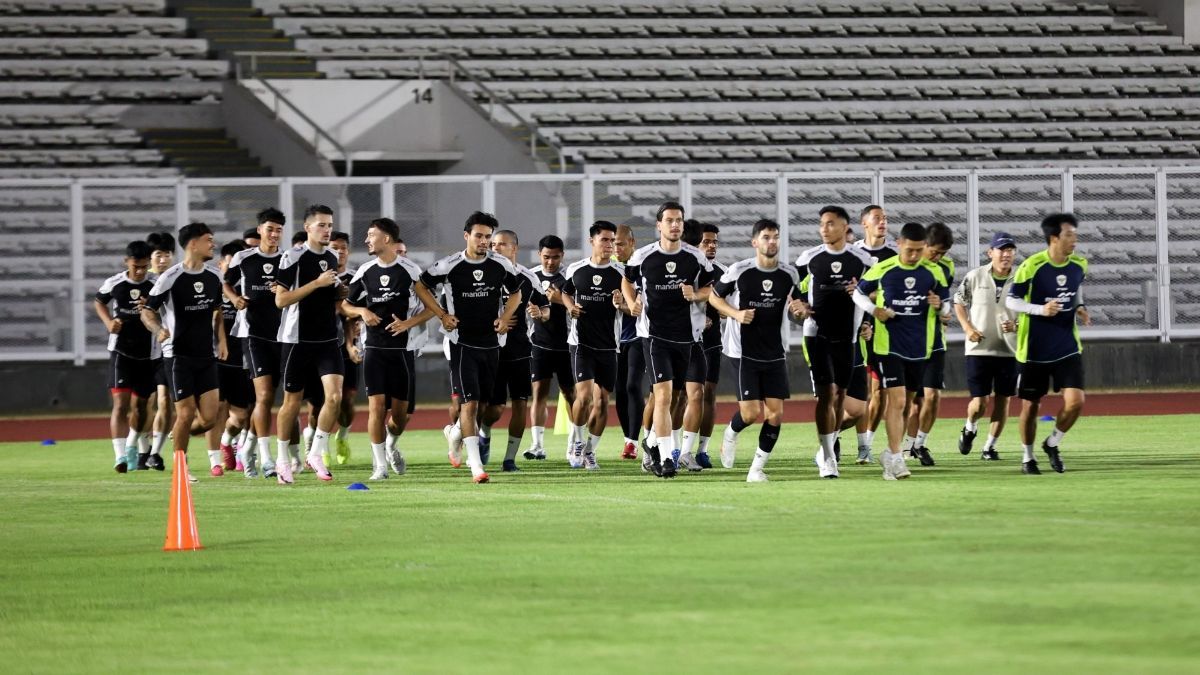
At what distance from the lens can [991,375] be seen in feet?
56.5

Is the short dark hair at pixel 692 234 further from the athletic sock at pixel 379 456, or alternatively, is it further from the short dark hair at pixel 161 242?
the short dark hair at pixel 161 242

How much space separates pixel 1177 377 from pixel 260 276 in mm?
15807

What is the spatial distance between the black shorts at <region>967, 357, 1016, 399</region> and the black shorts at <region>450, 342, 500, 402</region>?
188 inches

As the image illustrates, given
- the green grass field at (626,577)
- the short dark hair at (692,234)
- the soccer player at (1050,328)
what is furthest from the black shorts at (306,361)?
the soccer player at (1050,328)

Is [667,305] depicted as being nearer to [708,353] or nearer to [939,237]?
[939,237]

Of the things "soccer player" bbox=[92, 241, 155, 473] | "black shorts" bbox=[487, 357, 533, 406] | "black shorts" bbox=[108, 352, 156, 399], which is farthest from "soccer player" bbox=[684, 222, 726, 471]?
"black shorts" bbox=[108, 352, 156, 399]

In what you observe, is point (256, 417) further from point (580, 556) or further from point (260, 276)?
point (580, 556)

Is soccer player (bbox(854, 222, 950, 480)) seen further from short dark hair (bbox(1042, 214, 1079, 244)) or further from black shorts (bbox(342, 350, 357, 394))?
black shorts (bbox(342, 350, 357, 394))

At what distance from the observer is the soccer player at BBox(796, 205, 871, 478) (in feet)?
48.8

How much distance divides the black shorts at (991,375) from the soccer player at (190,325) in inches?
273

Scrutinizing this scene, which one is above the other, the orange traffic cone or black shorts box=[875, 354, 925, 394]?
black shorts box=[875, 354, 925, 394]

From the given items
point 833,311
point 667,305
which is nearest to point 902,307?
point 833,311

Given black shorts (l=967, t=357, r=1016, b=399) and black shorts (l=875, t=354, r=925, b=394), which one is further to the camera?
black shorts (l=967, t=357, r=1016, b=399)

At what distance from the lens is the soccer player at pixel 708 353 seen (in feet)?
54.2
